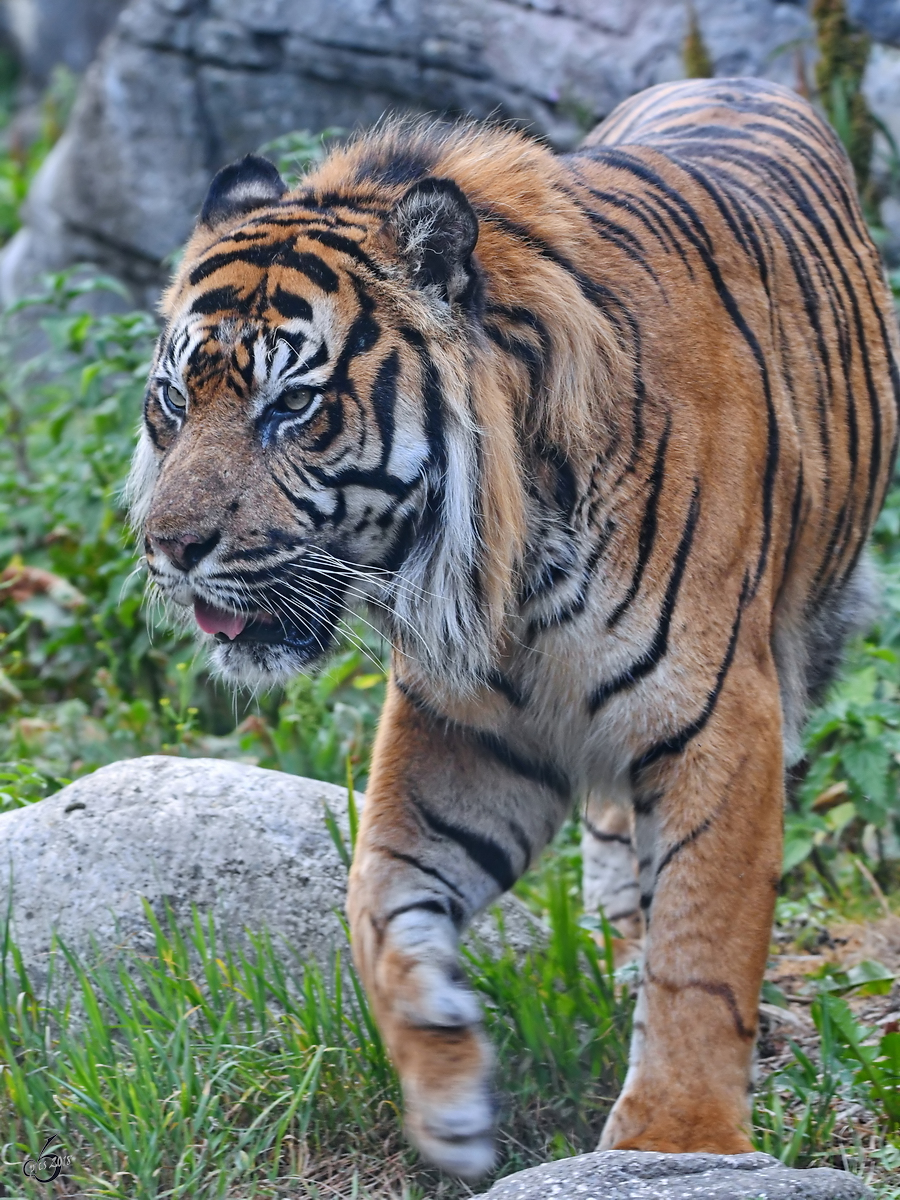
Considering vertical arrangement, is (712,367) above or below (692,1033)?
above

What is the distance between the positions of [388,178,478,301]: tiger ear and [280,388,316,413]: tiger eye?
0.27 m

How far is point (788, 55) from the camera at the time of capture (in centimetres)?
641

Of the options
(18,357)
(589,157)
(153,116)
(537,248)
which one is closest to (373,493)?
(537,248)

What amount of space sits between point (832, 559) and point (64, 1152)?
1.99 meters

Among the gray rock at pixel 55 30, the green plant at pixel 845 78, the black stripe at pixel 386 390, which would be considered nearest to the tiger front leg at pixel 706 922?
the black stripe at pixel 386 390

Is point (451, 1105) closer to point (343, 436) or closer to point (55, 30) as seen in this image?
point (343, 436)

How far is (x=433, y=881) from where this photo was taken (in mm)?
2818

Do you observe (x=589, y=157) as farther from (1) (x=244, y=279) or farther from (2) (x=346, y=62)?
(2) (x=346, y=62)

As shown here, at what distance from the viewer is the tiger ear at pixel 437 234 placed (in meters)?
2.42

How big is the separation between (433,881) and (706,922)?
56cm

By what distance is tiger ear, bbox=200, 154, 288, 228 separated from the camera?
2834 mm

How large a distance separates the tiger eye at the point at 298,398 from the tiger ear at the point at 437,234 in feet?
0.88

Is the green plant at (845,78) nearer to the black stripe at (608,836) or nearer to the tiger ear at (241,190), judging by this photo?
the black stripe at (608,836)

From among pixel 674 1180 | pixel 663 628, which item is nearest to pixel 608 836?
pixel 663 628
